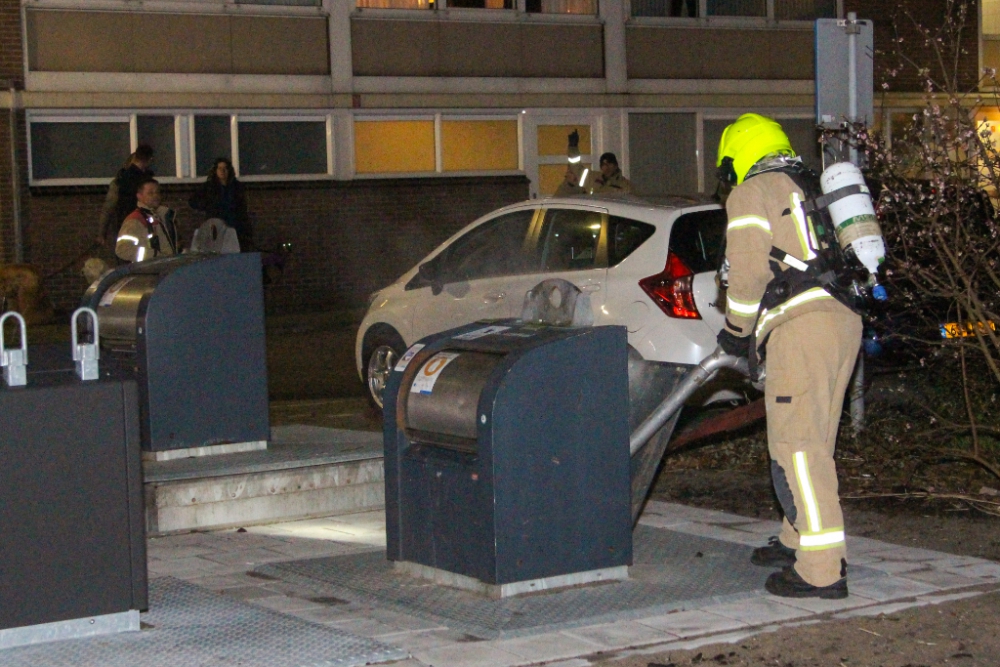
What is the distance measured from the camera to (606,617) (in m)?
5.49

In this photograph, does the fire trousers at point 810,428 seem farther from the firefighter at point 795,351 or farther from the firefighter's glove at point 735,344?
the firefighter's glove at point 735,344

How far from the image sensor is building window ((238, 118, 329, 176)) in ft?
69.3

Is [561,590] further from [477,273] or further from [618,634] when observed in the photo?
[477,273]

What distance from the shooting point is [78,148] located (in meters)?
19.9

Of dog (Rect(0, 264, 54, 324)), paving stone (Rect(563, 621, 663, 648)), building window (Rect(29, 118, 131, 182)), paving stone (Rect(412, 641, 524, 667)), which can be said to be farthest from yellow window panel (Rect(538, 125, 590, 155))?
paving stone (Rect(412, 641, 524, 667))

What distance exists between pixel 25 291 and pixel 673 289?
12.3 meters

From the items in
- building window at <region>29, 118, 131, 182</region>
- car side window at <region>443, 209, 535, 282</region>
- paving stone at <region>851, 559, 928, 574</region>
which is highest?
building window at <region>29, 118, 131, 182</region>

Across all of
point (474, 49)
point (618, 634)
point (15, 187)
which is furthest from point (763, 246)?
point (474, 49)

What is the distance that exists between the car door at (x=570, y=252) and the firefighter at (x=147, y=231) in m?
2.77

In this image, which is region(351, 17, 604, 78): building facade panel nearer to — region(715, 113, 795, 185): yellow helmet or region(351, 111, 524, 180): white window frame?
region(351, 111, 524, 180): white window frame

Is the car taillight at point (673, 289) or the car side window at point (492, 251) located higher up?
the car side window at point (492, 251)

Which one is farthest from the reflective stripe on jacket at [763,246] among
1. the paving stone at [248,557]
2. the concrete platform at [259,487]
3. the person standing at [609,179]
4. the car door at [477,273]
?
the person standing at [609,179]

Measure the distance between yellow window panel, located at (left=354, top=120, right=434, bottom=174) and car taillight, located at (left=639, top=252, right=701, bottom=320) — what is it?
1348 cm

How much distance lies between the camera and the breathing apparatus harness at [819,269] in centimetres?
578
